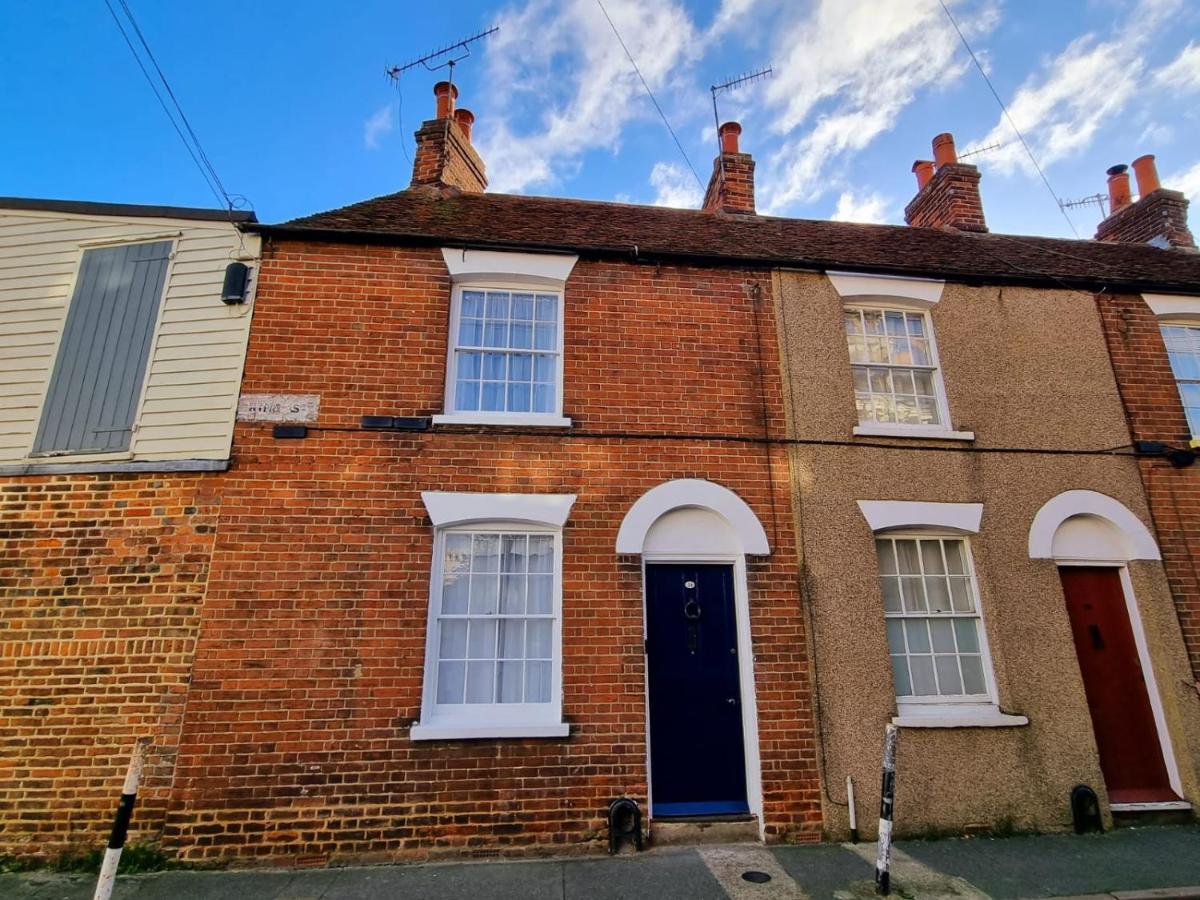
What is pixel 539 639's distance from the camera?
18.7ft

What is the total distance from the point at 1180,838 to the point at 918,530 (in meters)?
3.52

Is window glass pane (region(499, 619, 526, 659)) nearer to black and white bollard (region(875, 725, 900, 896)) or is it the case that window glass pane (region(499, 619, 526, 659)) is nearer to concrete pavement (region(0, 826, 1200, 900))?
concrete pavement (region(0, 826, 1200, 900))

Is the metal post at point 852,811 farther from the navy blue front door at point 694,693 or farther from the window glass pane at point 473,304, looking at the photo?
the window glass pane at point 473,304

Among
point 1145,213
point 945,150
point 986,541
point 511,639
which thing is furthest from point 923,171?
point 511,639

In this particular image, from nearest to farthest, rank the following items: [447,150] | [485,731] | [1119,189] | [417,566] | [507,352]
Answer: [485,731] < [417,566] < [507,352] < [447,150] < [1119,189]

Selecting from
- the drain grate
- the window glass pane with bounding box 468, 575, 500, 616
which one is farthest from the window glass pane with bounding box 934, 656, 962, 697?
the window glass pane with bounding box 468, 575, 500, 616

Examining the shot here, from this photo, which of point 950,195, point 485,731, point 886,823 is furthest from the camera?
point 950,195

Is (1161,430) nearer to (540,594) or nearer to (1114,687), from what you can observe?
(1114,687)

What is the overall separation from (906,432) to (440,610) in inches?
216

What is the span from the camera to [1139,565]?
6477 millimetres

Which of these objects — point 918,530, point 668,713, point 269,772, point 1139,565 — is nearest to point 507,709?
point 668,713

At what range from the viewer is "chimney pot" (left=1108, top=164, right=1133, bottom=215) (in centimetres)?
1067

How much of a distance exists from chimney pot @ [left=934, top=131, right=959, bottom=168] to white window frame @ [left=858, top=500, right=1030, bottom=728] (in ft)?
22.5

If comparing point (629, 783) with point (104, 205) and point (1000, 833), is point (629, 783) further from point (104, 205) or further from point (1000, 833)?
point (104, 205)
